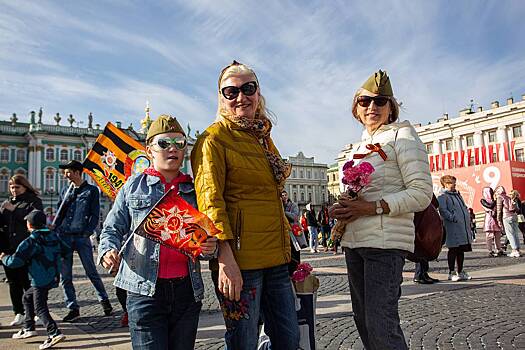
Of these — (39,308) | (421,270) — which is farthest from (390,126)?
(421,270)

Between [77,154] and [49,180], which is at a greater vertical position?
[77,154]

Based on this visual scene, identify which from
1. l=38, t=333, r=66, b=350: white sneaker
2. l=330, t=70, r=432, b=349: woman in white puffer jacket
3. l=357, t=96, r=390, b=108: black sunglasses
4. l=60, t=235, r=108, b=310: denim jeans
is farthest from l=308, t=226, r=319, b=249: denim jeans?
l=357, t=96, r=390, b=108: black sunglasses

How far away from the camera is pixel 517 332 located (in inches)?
161

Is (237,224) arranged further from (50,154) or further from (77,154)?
(77,154)

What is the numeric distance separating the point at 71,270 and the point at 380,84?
15.8 ft

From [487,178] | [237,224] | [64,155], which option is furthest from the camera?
[64,155]

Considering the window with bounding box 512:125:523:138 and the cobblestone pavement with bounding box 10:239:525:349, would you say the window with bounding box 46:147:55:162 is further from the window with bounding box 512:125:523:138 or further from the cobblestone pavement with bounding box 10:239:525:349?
the window with bounding box 512:125:523:138

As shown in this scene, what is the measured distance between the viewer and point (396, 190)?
255 cm

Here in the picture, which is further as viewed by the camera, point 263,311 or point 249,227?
point 263,311

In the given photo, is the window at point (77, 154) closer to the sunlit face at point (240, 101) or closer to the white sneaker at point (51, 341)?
the white sneaker at point (51, 341)

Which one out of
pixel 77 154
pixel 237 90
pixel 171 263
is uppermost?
pixel 77 154

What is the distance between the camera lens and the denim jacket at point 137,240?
2.40 m

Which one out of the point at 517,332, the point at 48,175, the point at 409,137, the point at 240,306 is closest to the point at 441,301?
the point at 517,332

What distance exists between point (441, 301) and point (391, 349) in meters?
3.82
